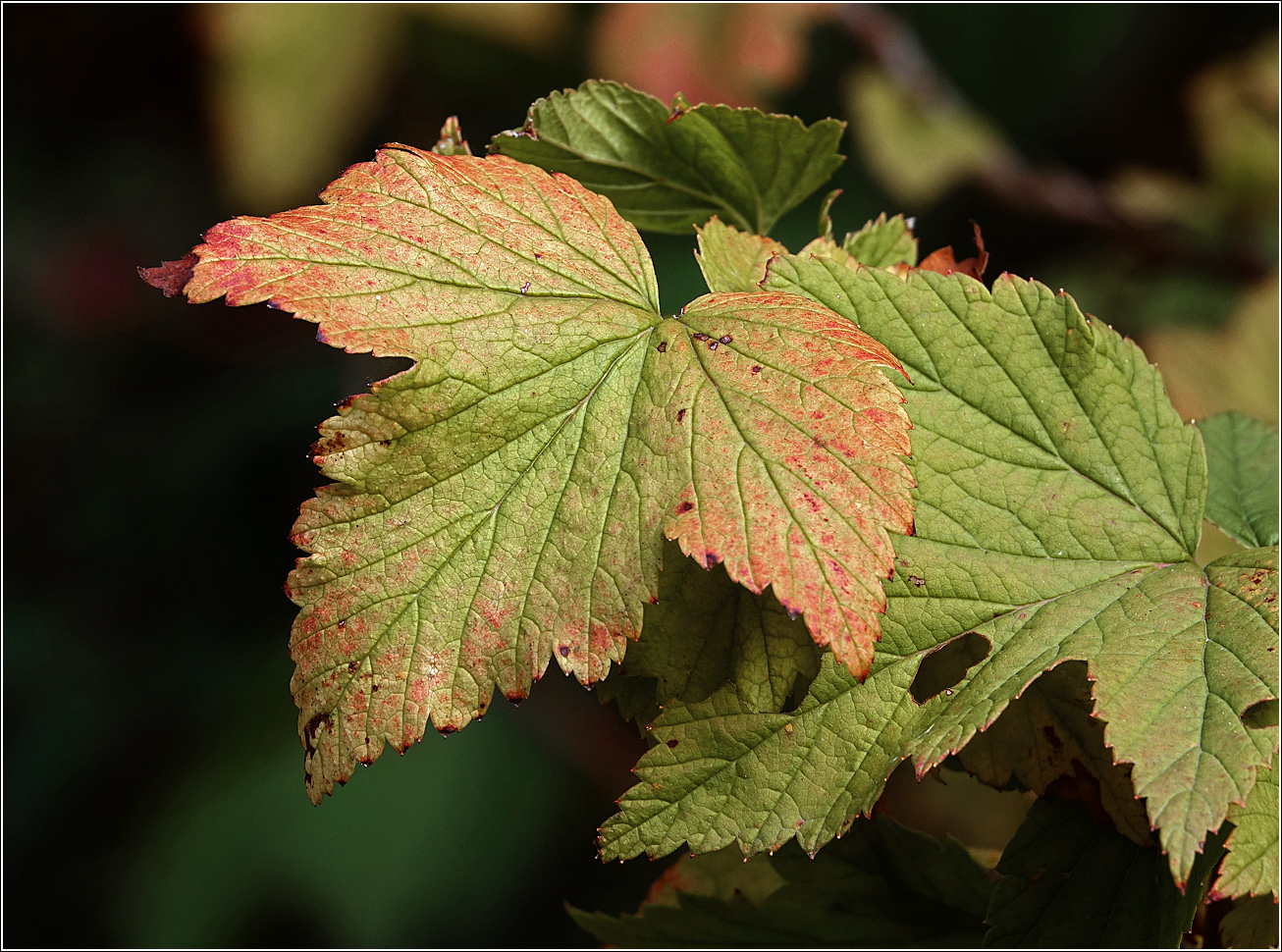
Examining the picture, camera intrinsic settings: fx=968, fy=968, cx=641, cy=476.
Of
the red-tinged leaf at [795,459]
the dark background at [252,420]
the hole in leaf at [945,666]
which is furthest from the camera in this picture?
the dark background at [252,420]

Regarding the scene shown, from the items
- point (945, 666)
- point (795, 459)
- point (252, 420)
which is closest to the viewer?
point (795, 459)

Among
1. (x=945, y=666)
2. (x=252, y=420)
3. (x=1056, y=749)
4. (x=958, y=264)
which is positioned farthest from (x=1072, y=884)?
(x=252, y=420)

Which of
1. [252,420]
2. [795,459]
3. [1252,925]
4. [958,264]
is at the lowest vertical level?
[1252,925]

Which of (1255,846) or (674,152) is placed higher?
(674,152)

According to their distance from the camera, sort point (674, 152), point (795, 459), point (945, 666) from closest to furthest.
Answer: point (795, 459) < point (945, 666) < point (674, 152)

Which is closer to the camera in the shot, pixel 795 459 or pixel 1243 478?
pixel 795 459

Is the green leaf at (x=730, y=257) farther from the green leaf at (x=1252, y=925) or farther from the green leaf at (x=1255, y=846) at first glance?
the green leaf at (x=1252, y=925)

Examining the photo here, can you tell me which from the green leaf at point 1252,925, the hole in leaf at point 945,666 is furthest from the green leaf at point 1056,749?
the green leaf at point 1252,925

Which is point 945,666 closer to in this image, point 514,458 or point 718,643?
point 718,643
